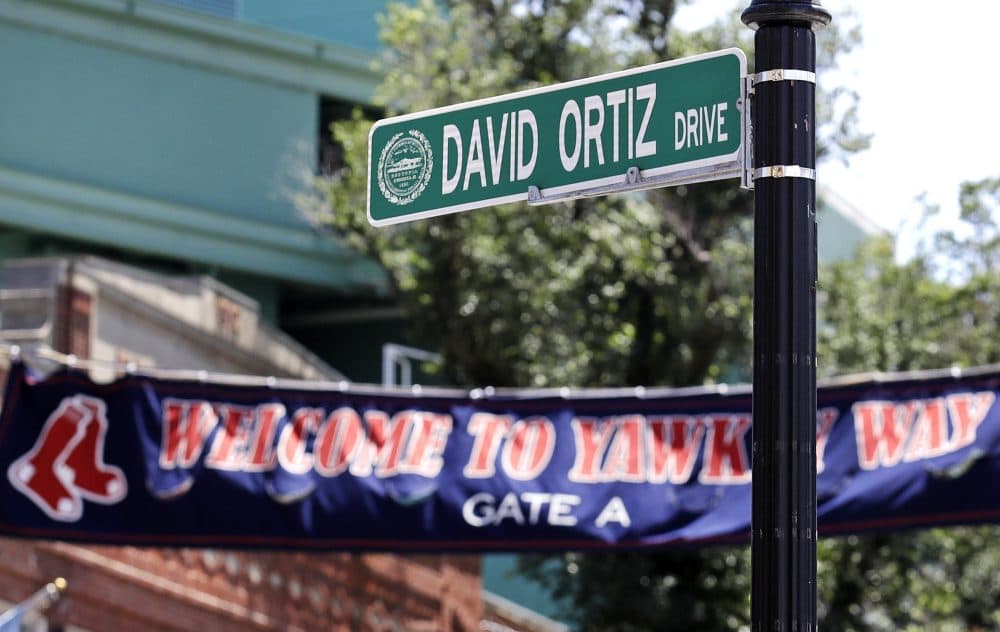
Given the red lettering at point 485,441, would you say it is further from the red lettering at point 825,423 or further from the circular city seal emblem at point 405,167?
the circular city seal emblem at point 405,167

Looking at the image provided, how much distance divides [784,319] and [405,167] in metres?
1.47

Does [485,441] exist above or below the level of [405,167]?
below

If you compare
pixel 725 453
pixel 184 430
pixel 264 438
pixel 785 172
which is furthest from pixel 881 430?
pixel 785 172

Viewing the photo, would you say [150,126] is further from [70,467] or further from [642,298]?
[70,467]

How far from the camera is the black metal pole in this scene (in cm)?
423

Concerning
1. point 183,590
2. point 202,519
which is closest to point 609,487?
point 202,519

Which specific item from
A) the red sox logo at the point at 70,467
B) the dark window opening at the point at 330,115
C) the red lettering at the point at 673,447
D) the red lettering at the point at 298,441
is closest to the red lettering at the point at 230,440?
the red lettering at the point at 298,441

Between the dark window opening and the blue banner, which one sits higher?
the dark window opening

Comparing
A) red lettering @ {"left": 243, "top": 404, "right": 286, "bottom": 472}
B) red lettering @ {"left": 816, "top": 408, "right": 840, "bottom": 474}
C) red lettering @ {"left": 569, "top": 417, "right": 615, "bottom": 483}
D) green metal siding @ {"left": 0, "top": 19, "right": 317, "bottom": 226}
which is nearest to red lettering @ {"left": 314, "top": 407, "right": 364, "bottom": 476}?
red lettering @ {"left": 243, "top": 404, "right": 286, "bottom": 472}

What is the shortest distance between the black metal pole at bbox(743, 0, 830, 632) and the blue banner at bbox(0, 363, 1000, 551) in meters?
7.18

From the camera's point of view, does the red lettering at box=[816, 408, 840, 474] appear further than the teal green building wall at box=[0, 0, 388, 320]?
No

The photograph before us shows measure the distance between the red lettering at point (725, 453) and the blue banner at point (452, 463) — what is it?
0.01 metres

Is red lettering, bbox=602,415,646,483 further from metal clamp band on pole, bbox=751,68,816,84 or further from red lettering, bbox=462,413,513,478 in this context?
metal clamp band on pole, bbox=751,68,816,84

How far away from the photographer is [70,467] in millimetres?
11258
